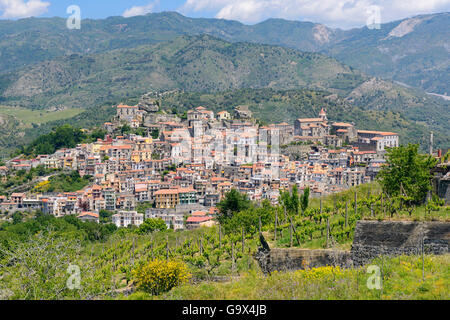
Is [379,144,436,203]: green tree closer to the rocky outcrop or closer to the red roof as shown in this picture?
the rocky outcrop

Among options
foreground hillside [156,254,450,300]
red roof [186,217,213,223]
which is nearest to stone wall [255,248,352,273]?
foreground hillside [156,254,450,300]

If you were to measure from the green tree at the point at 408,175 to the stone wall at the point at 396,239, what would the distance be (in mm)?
2765

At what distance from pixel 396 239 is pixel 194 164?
44145mm

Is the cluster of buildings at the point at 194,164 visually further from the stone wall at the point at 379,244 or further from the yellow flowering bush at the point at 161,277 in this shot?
the yellow flowering bush at the point at 161,277

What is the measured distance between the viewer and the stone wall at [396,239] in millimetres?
10453

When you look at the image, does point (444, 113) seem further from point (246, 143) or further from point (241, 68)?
point (246, 143)

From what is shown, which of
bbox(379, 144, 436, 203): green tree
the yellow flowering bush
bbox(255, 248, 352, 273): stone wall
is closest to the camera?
the yellow flowering bush

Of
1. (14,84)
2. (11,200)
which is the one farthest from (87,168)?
(14,84)

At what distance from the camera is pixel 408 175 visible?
14.4 metres

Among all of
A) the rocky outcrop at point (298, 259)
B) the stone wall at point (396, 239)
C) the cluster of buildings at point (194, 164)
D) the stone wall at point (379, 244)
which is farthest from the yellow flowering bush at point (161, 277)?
the cluster of buildings at point (194, 164)

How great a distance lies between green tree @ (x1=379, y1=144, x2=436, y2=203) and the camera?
547 inches

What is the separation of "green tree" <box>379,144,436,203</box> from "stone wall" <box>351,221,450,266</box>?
109 inches

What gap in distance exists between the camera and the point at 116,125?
2514 inches

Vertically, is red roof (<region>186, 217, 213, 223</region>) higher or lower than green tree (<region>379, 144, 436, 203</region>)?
lower
